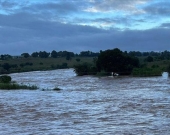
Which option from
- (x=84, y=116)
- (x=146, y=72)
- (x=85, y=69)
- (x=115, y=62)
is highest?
(x=115, y=62)

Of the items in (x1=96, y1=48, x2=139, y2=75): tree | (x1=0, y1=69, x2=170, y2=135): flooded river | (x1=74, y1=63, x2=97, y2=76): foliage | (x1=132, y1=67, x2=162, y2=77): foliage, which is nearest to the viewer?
(x1=0, y1=69, x2=170, y2=135): flooded river

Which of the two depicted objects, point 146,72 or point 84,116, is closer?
point 84,116

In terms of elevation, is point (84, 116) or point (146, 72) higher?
point (146, 72)

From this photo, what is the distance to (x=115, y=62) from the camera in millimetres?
60281

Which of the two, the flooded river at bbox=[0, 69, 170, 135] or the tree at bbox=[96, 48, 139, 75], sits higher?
the tree at bbox=[96, 48, 139, 75]

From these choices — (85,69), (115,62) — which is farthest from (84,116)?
(85,69)

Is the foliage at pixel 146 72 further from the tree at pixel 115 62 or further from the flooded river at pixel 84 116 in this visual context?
the flooded river at pixel 84 116

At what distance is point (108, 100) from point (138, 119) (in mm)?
8791

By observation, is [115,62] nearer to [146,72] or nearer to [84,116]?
[146,72]

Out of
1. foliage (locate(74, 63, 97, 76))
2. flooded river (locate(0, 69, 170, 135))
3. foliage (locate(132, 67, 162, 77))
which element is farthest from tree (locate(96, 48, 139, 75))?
flooded river (locate(0, 69, 170, 135))

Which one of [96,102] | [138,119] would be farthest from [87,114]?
[96,102]

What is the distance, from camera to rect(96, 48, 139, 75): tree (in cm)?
6012

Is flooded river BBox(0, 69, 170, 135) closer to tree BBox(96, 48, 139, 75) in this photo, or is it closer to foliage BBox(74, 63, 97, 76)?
tree BBox(96, 48, 139, 75)

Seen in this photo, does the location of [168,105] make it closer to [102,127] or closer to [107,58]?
[102,127]
